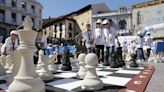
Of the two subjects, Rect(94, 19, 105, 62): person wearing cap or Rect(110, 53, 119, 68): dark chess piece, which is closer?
Rect(110, 53, 119, 68): dark chess piece

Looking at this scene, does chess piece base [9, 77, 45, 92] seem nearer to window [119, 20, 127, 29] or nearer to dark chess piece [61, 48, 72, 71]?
dark chess piece [61, 48, 72, 71]

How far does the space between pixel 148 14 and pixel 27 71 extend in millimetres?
27585

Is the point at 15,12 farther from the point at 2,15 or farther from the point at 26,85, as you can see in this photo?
the point at 26,85

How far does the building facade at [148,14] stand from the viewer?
26.6 m

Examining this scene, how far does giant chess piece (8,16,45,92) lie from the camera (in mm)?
1771

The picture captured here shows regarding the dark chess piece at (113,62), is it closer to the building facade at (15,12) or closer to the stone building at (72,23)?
the building facade at (15,12)

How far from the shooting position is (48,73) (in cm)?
282

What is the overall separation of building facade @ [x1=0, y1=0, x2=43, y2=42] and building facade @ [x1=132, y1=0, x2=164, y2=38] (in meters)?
14.0

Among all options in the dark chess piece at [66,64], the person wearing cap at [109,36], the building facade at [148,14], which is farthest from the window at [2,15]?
the dark chess piece at [66,64]

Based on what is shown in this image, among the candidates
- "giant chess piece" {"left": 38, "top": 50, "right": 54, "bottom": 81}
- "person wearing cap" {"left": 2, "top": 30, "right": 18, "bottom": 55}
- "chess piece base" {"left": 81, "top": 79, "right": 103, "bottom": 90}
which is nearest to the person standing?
"person wearing cap" {"left": 2, "top": 30, "right": 18, "bottom": 55}

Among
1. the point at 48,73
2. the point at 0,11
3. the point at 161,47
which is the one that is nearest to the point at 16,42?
the point at 48,73

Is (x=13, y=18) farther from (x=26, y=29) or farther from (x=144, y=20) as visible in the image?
(x=26, y=29)

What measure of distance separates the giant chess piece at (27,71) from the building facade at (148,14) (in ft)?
82.2

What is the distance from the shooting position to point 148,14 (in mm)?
27844
